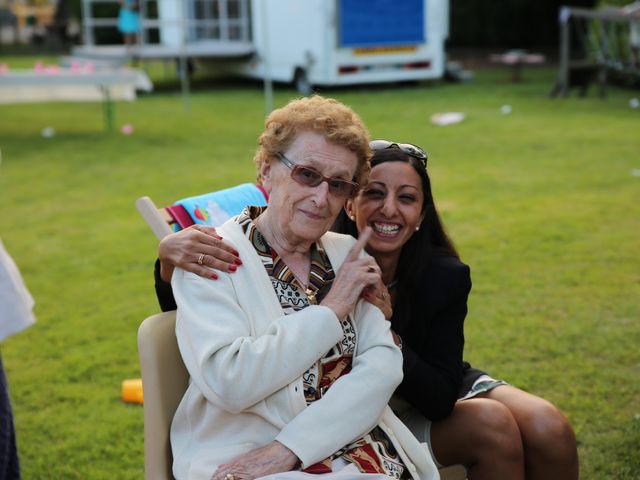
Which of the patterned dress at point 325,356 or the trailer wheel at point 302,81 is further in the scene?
the trailer wheel at point 302,81

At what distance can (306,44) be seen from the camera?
659 inches

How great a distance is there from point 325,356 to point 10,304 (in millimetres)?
1309

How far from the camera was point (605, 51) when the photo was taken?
1608cm

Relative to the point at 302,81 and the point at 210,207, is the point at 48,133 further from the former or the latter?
the point at 210,207

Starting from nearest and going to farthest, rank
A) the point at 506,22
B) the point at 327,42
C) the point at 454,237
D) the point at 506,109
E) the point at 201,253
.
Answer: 1. the point at 201,253
2. the point at 454,237
3. the point at 506,109
4. the point at 327,42
5. the point at 506,22

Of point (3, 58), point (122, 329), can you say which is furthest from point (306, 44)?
point (3, 58)

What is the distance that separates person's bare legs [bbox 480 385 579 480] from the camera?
261 centimetres

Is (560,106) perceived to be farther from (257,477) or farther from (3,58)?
(3,58)

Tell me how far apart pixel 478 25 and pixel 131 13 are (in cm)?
1338

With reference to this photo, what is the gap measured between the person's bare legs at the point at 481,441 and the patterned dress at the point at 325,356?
327 millimetres

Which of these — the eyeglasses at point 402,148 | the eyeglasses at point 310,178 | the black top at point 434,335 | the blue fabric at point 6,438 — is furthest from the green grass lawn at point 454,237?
the eyeglasses at point 310,178

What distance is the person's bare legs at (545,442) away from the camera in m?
2.61

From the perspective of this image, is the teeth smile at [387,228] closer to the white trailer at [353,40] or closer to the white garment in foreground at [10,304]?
the white garment in foreground at [10,304]

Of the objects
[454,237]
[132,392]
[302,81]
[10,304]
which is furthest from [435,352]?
[302,81]
